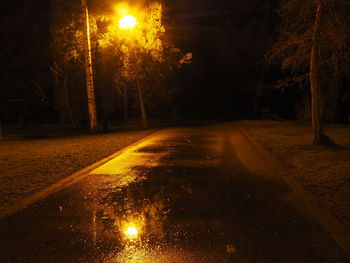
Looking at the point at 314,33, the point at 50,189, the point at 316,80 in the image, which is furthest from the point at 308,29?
the point at 50,189

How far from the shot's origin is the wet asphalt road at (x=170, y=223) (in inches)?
184

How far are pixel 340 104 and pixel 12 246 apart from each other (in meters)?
28.4

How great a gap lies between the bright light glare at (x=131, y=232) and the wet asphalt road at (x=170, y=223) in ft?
0.22

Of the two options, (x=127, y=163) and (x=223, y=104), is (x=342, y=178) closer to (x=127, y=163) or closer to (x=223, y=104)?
(x=127, y=163)

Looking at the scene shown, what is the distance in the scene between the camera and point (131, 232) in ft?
18.0

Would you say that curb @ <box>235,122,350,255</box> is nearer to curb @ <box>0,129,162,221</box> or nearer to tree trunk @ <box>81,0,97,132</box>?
curb @ <box>0,129,162,221</box>

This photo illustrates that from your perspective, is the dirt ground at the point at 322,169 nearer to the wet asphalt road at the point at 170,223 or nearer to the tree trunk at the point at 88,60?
the wet asphalt road at the point at 170,223

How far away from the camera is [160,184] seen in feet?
27.8

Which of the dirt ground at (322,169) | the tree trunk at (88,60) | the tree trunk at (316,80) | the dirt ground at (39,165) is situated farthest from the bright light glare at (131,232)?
the tree trunk at (88,60)

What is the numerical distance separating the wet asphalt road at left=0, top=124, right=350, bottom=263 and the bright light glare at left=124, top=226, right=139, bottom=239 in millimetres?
67

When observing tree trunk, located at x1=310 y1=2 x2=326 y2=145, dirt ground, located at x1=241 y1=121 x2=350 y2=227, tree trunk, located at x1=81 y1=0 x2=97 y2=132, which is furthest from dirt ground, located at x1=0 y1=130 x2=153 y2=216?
tree trunk, located at x1=310 y1=2 x2=326 y2=145

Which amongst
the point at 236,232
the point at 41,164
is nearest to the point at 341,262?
the point at 236,232

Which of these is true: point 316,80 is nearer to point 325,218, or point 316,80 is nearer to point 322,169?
point 322,169

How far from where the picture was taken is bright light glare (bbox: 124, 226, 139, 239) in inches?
209
